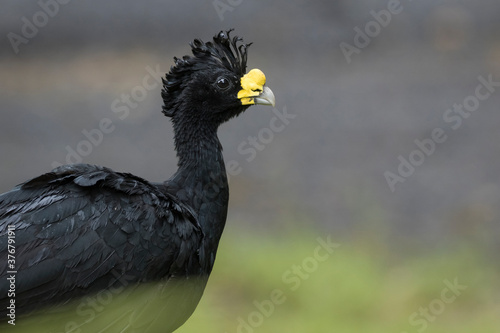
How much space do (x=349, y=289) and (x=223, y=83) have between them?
2732 millimetres

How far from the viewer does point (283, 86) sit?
917cm

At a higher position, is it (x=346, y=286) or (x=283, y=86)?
(x=283, y=86)

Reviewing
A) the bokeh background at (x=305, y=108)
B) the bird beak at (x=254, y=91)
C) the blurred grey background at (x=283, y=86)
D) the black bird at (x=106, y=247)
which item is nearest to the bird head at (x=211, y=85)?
the bird beak at (x=254, y=91)

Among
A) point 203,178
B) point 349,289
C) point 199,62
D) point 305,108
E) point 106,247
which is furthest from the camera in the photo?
point 305,108

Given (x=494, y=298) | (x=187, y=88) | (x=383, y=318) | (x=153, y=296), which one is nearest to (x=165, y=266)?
(x=153, y=296)

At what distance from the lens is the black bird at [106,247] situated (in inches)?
171

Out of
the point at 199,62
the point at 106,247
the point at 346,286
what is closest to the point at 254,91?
the point at 199,62

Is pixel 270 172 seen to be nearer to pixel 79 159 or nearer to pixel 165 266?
pixel 79 159

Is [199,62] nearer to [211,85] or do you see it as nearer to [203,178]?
[211,85]

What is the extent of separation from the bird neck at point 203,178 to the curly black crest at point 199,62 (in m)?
0.23

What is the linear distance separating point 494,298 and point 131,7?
16.3 ft

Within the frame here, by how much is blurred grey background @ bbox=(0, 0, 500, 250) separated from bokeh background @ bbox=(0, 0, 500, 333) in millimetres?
15

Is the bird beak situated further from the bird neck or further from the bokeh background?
the bokeh background

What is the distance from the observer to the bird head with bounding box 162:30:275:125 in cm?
518
